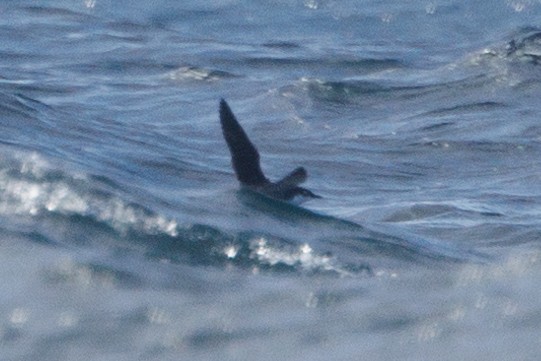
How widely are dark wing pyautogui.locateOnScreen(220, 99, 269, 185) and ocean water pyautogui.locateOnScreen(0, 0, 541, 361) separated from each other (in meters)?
0.19

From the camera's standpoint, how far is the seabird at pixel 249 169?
8.16m

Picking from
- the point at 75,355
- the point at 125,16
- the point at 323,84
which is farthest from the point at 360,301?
the point at 125,16

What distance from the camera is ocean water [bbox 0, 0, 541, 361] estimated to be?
4598 millimetres

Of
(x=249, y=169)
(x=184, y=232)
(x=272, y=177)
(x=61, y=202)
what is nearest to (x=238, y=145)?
(x=249, y=169)

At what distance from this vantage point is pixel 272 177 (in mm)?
11727

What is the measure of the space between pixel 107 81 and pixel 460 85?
3.55 meters

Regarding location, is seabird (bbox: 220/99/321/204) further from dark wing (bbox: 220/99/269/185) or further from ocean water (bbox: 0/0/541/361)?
ocean water (bbox: 0/0/541/361)

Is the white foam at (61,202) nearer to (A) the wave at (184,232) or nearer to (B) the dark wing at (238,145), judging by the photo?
(A) the wave at (184,232)

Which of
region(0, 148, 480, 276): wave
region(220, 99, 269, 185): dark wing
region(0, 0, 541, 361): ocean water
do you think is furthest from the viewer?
region(220, 99, 269, 185): dark wing

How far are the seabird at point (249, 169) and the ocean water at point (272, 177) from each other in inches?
4.3

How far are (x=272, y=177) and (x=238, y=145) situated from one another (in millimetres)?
3586

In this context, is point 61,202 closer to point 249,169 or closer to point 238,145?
point 238,145

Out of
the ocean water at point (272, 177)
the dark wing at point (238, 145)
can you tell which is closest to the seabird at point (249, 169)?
the dark wing at point (238, 145)

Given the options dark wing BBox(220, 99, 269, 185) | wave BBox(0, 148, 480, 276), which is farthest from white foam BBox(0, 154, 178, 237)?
dark wing BBox(220, 99, 269, 185)
